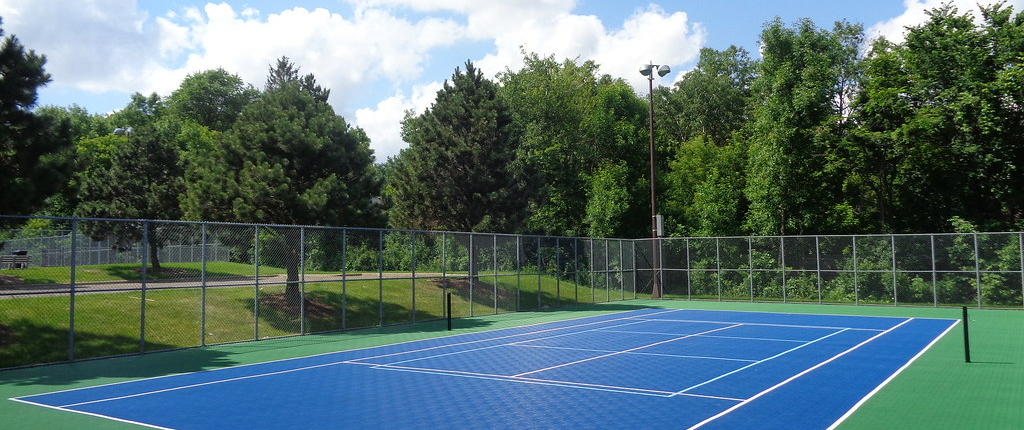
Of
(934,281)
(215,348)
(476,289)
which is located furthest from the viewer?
(934,281)

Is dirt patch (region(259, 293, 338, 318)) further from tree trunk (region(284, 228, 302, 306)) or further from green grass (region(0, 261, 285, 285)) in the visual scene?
green grass (region(0, 261, 285, 285))

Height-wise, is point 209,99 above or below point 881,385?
above

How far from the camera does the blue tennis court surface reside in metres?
9.21

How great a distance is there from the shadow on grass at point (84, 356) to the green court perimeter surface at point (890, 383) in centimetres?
2

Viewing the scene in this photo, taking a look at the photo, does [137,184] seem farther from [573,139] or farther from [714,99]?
[714,99]

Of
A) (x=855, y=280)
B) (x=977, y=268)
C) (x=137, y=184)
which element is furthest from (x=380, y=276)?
(x=977, y=268)

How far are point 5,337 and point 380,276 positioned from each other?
8.73 meters

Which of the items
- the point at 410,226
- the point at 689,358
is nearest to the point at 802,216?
the point at 410,226

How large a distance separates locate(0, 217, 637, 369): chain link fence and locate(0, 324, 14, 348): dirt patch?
0.08ft

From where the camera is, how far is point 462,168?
3391 centimetres

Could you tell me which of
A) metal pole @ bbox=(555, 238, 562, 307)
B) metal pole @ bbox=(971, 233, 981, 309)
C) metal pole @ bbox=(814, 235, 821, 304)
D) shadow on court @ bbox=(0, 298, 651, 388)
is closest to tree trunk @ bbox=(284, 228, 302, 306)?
shadow on court @ bbox=(0, 298, 651, 388)

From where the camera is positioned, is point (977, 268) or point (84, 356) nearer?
point (84, 356)

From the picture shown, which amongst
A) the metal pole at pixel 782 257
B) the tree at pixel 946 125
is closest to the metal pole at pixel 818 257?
the metal pole at pixel 782 257

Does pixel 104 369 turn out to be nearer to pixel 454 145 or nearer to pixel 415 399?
pixel 415 399
